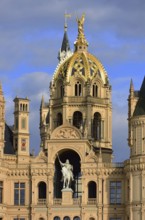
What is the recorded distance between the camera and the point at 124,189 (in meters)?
120

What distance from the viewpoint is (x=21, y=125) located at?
129000 millimetres

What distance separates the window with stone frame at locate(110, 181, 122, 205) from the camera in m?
120

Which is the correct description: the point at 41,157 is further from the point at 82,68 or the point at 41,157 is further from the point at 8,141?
the point at 82,68

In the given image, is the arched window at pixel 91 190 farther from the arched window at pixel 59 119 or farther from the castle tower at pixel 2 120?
the arched window at pixel 59 119

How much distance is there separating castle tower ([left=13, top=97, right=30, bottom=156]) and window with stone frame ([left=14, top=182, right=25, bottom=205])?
258 inches

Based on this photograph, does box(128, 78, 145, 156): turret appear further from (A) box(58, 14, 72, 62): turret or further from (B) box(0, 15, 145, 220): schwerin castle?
(A) box(58, 14, 72, 62): turret

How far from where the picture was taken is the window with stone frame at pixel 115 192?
4734 inches

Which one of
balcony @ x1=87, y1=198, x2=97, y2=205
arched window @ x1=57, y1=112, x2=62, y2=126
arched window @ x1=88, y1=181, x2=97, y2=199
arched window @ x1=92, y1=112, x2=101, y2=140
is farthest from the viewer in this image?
arched window @ x1=57, y1=112, x2=62, y2=126

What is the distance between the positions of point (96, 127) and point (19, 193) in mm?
15618

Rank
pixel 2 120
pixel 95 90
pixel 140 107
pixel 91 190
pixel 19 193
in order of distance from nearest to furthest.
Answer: pixel 140 107, pixel 91 190, pixel 19 193, pixel 2 120, pixel 95 90

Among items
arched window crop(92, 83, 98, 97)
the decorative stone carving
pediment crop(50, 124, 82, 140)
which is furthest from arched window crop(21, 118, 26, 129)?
arched window crop(92, 83, 98, 97)

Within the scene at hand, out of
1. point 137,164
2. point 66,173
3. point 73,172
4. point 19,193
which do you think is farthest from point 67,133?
point 137,164

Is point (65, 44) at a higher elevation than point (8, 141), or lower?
higher

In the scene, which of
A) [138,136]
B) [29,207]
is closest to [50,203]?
[29,207]
